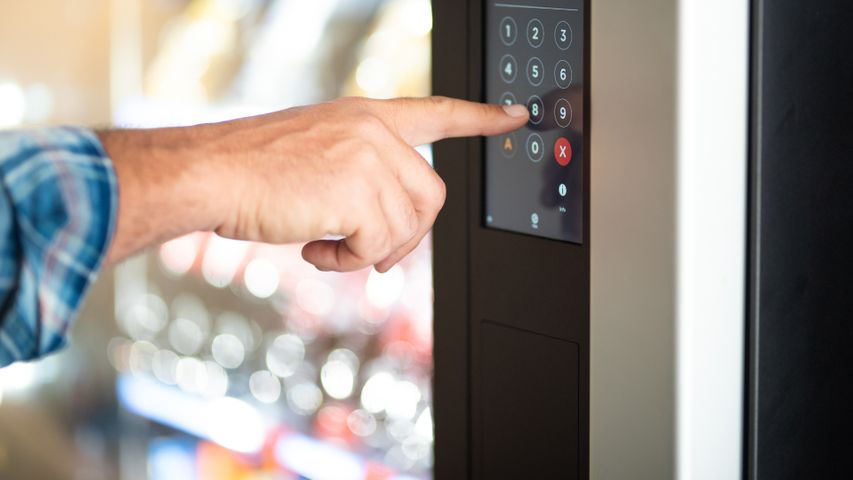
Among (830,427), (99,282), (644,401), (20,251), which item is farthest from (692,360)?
(99,282)

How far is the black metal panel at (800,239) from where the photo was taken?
0.59m

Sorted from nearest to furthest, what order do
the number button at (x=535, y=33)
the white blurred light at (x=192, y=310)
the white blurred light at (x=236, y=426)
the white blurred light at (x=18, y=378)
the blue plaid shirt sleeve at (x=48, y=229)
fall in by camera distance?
the blue plaid shirt sleeve at (x=48, y=229), the number button at (x=535, y=33), the white blurred light at (x=236, y=426), the white blurred light at (x=192, y=310), the white blurred light at (x=18, y=378)

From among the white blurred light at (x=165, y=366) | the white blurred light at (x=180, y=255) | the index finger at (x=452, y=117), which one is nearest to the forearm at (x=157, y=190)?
the index finger at (x=452, y=117)

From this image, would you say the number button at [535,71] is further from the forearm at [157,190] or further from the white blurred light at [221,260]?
the white blurred light at [221,260]

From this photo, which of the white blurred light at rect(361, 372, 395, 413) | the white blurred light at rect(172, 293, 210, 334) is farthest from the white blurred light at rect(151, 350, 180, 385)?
the white blurred light at rect(361, 372, 395, 413)

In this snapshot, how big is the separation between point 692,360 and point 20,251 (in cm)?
38

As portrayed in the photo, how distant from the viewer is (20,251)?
56 cm

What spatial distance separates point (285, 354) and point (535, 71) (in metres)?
1.49

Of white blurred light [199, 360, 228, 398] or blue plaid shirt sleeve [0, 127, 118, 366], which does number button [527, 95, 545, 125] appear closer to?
blue plaid shirt sleeve [0, 127, 118, 366]

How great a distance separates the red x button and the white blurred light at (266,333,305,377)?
143 cm

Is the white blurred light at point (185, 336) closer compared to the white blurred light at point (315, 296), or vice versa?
the white blurred light at point (315, 296)

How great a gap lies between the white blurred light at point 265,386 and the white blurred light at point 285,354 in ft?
0.07

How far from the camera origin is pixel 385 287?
185 cm

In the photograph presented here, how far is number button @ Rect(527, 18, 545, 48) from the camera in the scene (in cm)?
66
